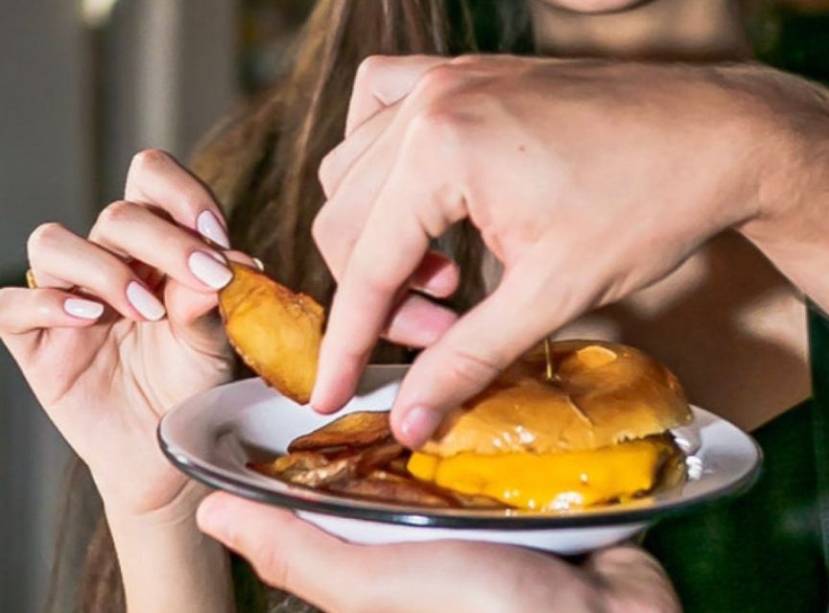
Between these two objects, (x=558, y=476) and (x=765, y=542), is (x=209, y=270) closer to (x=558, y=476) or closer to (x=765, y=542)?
(x=558, y=476)

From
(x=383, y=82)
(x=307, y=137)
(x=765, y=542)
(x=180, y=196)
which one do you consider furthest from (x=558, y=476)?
(x=307, y=137)

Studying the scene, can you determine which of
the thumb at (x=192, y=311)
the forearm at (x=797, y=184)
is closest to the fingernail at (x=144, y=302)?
the thumb at (x=192, y=311)

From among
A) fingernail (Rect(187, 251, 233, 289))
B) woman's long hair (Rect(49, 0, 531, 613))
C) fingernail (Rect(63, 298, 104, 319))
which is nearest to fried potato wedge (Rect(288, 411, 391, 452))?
fingernail (Rect(187, 251, 233, 289))

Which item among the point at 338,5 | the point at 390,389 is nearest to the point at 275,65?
the point at 338,5

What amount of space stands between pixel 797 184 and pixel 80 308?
46 cm

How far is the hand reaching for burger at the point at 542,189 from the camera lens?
566 mm

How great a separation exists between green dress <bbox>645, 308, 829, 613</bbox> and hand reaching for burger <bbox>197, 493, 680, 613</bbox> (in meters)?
0.45

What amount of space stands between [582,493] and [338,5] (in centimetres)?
74

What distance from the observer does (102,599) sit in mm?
1078

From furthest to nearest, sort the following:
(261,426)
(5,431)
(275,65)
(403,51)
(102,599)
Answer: (275,65), (5,431), (403,51), (102,599), (261,426)

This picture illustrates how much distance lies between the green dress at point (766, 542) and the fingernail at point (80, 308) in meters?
0.45

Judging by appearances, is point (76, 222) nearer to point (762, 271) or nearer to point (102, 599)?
point (102, 599)

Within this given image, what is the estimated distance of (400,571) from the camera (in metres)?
0.60

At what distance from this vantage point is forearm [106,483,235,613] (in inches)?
37.9
